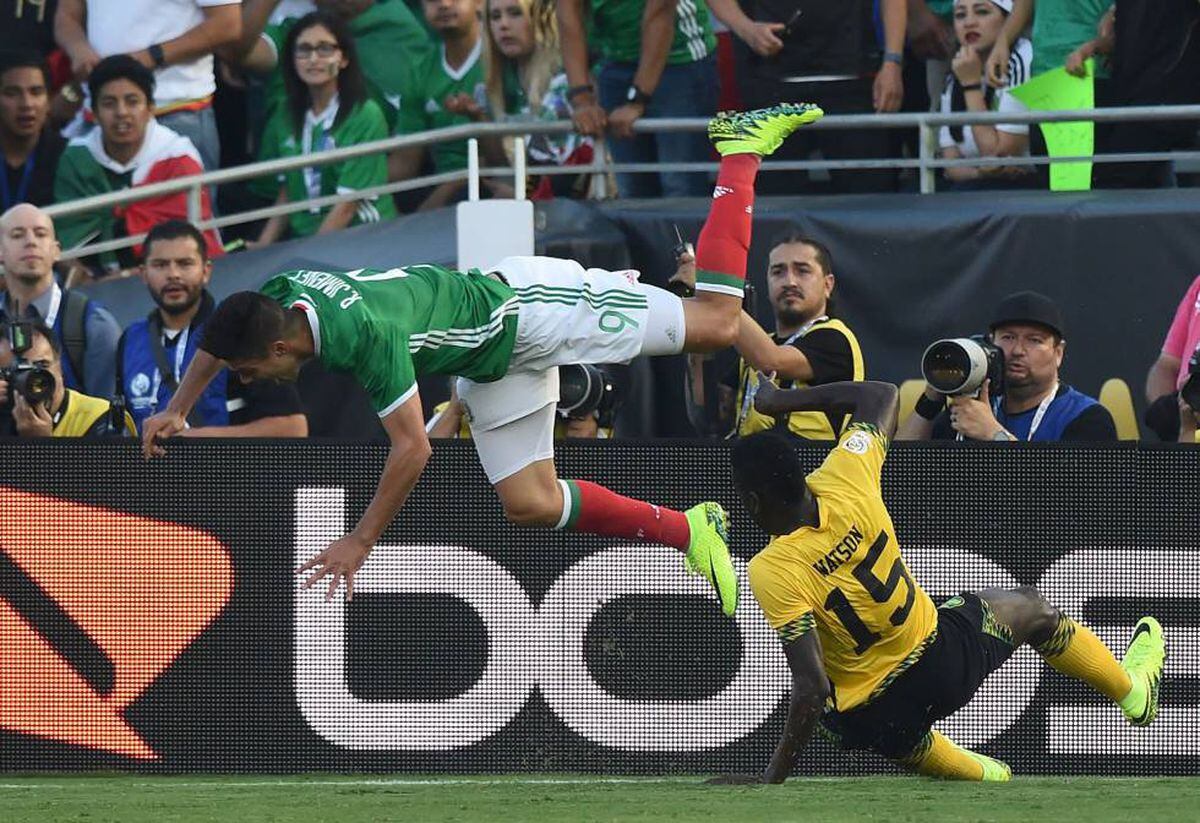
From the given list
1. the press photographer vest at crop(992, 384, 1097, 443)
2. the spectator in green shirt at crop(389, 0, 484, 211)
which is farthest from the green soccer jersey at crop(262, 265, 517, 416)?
the spectator in green shirt at crop(389, 0, 484, 211)

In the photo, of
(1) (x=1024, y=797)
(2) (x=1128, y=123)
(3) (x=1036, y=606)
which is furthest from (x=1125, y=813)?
(2) (x=1128, y=123)

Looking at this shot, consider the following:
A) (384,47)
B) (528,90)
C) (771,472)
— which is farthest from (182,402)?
(384,47)

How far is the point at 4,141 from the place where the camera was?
41.2 feet

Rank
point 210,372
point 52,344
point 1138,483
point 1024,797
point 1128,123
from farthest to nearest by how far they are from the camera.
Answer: point 1128,123 < point 52,344 < point 1138,483 < point 210,372 < point 1024,797

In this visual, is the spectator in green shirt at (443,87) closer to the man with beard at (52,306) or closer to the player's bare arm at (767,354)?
the man with beard at (52,306)

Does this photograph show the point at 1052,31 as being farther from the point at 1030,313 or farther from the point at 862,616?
the point at 862,616

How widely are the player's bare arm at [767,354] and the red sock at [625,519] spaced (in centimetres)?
76

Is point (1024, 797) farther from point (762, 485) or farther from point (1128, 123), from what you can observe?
point (1128, 123)

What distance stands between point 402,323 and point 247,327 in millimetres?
580

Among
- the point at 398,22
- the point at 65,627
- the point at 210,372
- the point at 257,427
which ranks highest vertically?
the point at 398,22

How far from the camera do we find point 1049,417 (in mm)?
10023

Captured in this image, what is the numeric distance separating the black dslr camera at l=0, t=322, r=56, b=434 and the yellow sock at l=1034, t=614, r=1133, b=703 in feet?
15.0

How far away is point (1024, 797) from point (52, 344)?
5186 mm

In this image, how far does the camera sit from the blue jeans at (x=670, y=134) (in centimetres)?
1212
